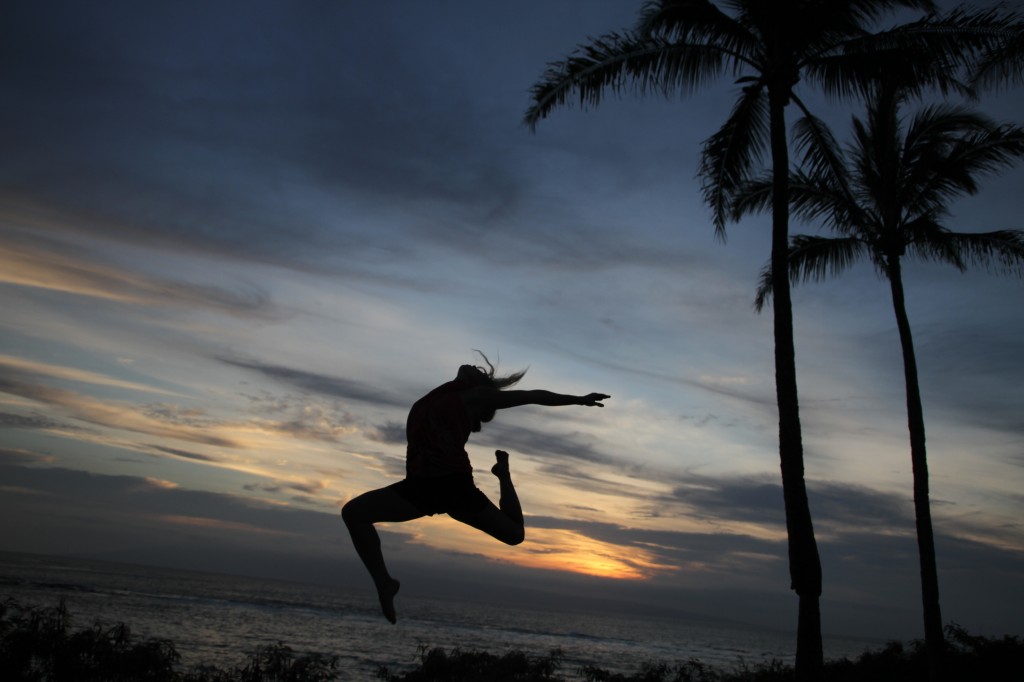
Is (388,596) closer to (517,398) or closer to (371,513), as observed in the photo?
(371,513)

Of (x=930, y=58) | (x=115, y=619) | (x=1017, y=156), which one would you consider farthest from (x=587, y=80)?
(x=115, y=619)

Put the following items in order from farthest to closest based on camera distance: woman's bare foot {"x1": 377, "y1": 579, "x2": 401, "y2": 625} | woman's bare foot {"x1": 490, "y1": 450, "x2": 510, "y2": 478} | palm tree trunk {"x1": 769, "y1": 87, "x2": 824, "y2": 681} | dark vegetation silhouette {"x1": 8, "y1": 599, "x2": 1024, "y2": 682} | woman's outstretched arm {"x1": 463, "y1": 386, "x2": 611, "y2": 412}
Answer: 1. dark vegetation silhouette {"x1": 8, "y1": 599, "x2": 1024, "y2": 682}
2. palm tree trunk {"x1": 769, "y1": 87, "x2": 824, "y2": 681}
3. woman's bare foot {"x1": 490, "y1": 450, "x2": 510, "y2": 478}
4. woman's bare foot {"x1": 377, "y1": 579, "x2": 401, "y2": 625}
5. woman's outstretched arm {"x1": 463, "y1": 386, "x2": 611, "y2": 412}

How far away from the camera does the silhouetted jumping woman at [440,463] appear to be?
168 inches

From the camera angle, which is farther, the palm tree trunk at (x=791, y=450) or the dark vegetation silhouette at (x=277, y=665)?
the dark vegetation silhouette at (x=277, y=665)

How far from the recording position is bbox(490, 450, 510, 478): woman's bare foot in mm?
5066

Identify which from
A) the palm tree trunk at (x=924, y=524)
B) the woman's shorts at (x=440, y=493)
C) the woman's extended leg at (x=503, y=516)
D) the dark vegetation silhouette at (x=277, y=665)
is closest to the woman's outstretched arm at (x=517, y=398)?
the woman's shorts at (x=440, y=493)

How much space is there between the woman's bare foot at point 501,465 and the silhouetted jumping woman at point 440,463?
56cm

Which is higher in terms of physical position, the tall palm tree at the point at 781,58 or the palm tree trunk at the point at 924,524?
the tall palm tree at the point at 781,58

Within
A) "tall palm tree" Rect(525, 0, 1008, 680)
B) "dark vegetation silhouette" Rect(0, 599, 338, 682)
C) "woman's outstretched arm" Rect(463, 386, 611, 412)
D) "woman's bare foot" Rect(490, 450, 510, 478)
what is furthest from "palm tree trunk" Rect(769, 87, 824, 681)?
"dark vegetation silhouette" Rect(0, 599, 338, 682)

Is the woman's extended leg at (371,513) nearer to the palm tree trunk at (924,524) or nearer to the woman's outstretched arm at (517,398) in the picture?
the woman's outstretched arm at (517,398)

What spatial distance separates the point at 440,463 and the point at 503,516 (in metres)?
0.68

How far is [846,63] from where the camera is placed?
524 inches

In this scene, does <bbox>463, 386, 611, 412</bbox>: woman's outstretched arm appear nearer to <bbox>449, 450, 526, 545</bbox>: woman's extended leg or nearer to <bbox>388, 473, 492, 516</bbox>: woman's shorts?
<bbox>388, 473, 492, 516</bbox>: woman's shorts

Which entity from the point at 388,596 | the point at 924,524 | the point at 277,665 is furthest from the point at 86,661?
the point at 924,524
